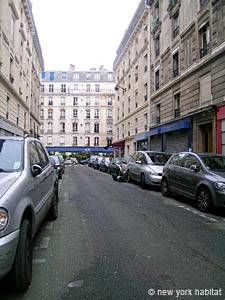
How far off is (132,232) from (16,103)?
2546 centimetres

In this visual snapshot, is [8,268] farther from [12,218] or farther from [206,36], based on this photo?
[206,36]

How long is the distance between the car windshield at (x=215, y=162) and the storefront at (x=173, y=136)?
10854 millimetres

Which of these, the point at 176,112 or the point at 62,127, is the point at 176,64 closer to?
the point at 176,112

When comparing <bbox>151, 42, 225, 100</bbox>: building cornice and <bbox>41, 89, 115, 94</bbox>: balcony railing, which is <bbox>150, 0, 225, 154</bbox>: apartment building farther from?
<bbox>41, 89, 115, 94</bbox>: balcony railing

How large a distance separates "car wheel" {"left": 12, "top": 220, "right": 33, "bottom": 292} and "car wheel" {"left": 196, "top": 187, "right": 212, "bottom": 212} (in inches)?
217

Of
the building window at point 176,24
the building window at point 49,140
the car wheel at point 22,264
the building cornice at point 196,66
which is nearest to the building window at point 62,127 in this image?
the building window at point 49,140

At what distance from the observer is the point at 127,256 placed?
15.3 ft

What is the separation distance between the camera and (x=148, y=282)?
3.74m

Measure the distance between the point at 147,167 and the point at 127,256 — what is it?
921 cm

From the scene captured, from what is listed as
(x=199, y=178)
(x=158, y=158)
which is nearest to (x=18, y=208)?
(x=199, y=178)

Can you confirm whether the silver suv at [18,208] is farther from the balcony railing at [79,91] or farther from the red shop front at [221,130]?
the balcony railing at [79,91]

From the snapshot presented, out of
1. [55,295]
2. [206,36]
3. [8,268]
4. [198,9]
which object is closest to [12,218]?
[8,268]

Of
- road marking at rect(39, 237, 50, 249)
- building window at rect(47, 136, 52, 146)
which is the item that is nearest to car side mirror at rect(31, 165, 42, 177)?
road marking at rect(39, 237, 50, 249)

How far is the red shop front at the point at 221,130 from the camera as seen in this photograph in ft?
55.0
